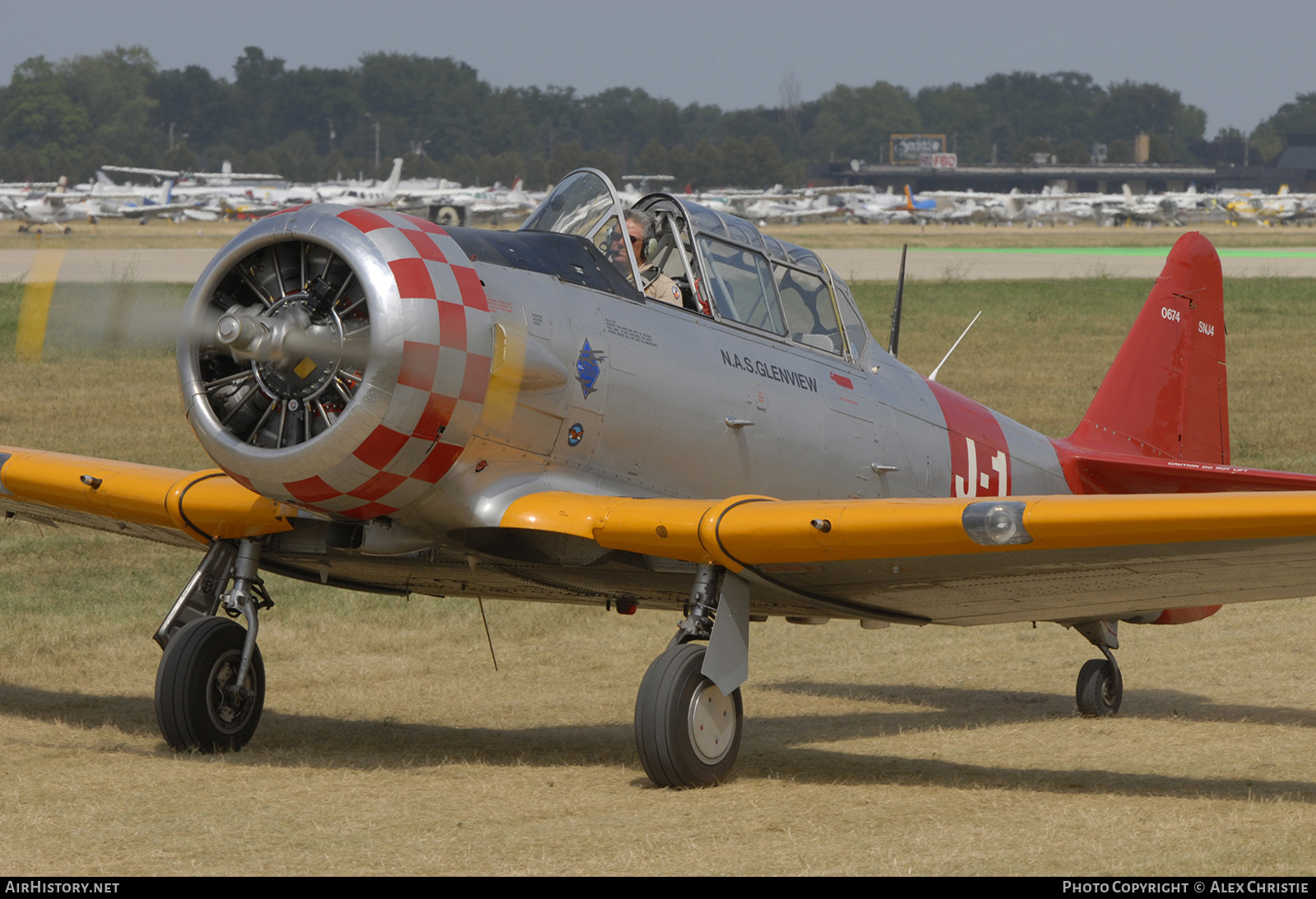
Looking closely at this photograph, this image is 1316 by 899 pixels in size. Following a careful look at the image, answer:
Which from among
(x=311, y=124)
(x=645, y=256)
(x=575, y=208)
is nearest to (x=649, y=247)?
(x=645, y=256)

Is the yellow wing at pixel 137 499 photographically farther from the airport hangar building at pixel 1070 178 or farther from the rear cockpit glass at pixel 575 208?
the airport hangar building at pixel 1070 178

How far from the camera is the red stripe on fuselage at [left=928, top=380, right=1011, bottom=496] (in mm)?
8695

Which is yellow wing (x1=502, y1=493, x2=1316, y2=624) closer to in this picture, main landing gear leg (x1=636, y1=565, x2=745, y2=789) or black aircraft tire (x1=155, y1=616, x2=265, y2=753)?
main landing gear leg (x1=636, y1=565, x2=745, y2=789)

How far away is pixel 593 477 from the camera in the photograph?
22.2 ft

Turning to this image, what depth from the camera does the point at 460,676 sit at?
9453 mm

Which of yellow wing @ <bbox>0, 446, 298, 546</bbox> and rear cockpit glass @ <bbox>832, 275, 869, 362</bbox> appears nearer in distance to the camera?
yellow wing @ <bbox>0, 446, 298, 546</bbox>

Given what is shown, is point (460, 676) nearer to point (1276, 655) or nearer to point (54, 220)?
point (1276, 655)

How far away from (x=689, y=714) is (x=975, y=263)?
153ft

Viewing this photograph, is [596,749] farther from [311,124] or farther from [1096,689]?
[311,124]

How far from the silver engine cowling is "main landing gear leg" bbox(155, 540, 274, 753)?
1040mm

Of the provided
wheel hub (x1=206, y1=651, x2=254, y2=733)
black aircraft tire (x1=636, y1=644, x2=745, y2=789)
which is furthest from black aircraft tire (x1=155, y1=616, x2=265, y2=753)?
black aircraft tire (x1=636, y1=644, x2=745, y2=789)
